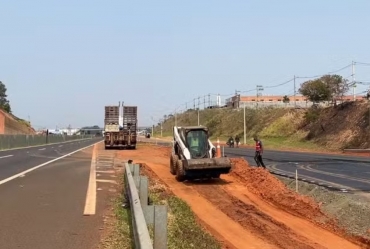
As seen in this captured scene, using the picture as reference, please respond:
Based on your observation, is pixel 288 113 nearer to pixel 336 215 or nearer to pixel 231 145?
pixel 231 145

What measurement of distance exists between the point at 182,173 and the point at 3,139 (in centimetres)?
3930

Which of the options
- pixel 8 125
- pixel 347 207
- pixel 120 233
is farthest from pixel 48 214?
pixel 8 125

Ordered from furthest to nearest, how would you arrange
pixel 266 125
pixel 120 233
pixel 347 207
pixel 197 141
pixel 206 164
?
pixel 266 125 → pixel 197 141 → pixel 206 164 → pixel 347 207 → pixel 120 233

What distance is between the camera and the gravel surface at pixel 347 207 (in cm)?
1452

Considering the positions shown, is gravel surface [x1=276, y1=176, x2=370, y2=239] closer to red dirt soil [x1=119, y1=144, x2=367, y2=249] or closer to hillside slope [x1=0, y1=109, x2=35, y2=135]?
red dirt soil [x1=119, y1=144, x2=367, y2=249]

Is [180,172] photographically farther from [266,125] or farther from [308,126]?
[266,125]

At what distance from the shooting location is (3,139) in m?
57.5

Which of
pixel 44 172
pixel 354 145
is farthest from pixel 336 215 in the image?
pixel 354 145

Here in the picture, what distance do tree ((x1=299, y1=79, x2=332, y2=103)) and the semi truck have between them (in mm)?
31313

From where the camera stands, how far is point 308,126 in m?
79.4

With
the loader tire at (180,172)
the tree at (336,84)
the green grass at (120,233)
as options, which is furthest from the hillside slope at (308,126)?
the green grass at (120,233)

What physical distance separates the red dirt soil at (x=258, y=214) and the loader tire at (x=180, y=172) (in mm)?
282

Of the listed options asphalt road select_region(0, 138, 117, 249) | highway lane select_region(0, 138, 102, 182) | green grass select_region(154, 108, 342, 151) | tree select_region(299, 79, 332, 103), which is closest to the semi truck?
highway lane select_region(0, 138, 102, 182)

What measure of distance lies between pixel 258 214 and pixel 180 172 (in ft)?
23.8
